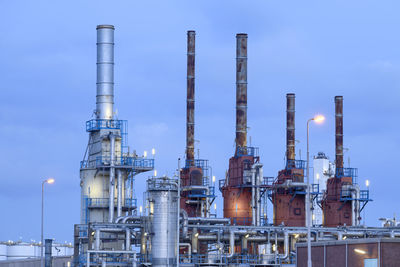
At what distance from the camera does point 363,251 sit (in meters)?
47.0

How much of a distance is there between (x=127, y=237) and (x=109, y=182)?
971 cm

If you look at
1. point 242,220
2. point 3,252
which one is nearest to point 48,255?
point 242,220

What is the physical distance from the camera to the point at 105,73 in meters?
79.3

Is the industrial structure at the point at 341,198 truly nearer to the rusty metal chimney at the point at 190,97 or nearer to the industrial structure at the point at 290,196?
the industrial structure at the point at 290,196

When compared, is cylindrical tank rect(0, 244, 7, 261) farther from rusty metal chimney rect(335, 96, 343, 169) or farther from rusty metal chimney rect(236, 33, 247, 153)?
rusty metal chimney rect(335, 96, 343, 169)

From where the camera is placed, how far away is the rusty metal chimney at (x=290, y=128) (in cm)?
9362

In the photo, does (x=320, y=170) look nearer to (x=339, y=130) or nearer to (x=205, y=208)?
(x=339, y=130)

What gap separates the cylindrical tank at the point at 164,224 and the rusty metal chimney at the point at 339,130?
114ft

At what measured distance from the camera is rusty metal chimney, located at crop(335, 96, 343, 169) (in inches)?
3858

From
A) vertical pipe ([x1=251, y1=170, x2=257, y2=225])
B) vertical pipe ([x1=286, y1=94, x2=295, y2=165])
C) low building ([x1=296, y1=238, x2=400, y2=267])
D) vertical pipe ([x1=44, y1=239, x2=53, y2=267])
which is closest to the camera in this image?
low building ([x1=296, y1=238, x2=400, y2=267])

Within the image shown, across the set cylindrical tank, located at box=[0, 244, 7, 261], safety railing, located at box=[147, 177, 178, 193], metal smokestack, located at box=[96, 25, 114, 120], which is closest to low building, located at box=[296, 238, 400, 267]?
safety railing, located at box=[147, 177, 178, 193]

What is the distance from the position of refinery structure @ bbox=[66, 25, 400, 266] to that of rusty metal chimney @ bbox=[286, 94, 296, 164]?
101mm

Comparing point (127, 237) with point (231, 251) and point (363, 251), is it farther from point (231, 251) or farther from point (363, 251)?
point (363, 251)

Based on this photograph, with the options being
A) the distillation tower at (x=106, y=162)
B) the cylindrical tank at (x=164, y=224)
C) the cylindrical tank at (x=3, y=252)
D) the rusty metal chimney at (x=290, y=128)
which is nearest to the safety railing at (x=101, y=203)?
the distillation tower at (x=106, y=162)
